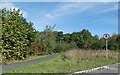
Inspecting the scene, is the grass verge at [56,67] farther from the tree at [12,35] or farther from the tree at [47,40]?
the tree at [47,40]

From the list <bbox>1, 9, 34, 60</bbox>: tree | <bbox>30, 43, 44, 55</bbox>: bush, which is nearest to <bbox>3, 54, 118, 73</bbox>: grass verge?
<bbox>1, 9, 34, 60</bbox>: tree

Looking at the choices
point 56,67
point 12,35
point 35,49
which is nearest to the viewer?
point 56,67

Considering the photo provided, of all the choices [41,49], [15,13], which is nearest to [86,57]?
[15,13]

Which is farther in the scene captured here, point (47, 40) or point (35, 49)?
point (47, 40)

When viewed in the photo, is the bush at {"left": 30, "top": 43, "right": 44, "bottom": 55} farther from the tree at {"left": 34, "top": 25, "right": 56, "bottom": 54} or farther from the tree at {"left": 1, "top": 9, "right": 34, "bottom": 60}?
the tree at {"left": 1, "top": 9, "right": 34, "bottom": 60}

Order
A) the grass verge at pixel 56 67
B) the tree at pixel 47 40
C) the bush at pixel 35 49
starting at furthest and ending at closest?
the tree at pixel 47 40 → the bush at pixel 35 49 → the grass verge at pixel 56 67

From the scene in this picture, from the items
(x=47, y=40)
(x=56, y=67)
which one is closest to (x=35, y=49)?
(x=47, y=40)

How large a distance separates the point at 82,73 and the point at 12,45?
46.2 feet

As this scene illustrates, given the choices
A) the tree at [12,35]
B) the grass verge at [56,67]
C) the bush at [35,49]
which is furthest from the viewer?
the bush at [35,49]

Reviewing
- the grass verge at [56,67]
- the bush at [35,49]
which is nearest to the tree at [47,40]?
the bush at [35,49]

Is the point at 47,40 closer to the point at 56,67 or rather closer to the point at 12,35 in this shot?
the point at 12,35

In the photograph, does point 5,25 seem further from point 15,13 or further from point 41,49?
point 41,49

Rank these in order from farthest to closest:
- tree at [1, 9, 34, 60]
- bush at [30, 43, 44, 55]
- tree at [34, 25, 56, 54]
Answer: tree at [34, 25, 56, 54] → bush at [30, 43, 44, 55] → tree at [1, 9, 34, 60]

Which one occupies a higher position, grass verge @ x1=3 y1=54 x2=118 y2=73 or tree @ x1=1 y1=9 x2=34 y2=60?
tree @ x1=1 y1=9 x2=34 y2=60
